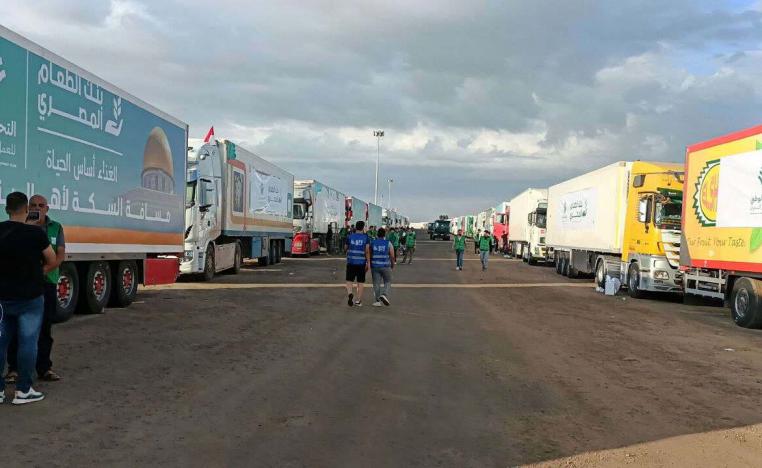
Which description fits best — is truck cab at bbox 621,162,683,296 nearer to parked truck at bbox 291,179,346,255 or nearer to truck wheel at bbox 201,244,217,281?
truck wheel at bbox 201,244,217,281

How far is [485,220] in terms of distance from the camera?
7069 centimetres

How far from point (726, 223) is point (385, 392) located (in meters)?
10.4

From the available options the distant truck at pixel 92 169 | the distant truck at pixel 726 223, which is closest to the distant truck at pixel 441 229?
the distant truck at pixel 726 223

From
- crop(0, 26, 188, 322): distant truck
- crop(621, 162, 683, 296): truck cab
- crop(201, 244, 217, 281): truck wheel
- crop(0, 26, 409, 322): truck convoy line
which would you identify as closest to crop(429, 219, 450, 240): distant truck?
crop(621, 162, 683, 296): truck cab

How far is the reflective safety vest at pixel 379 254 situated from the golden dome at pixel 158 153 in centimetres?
486

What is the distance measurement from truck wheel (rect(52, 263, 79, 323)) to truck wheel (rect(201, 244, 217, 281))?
8182 millimetres

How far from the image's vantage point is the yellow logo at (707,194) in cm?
1456

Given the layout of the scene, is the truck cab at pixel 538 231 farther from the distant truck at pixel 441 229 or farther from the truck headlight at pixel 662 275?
the distant truck at pixel 441 229

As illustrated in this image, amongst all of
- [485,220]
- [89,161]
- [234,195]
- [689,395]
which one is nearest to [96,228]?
[89,161]

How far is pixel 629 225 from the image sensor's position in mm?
19234

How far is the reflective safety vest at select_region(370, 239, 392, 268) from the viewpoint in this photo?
14156 millimetres

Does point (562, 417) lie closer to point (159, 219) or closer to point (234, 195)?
point (159, 219)

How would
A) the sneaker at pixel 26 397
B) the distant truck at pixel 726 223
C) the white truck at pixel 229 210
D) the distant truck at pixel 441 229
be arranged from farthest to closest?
the distant truck at pixel 441 229 → the white truck at pixel 229 210 → the distant truck at pixel 726 223 → the sneaker at pixel 26 397

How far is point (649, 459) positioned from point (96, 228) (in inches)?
375
